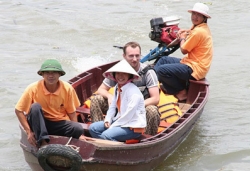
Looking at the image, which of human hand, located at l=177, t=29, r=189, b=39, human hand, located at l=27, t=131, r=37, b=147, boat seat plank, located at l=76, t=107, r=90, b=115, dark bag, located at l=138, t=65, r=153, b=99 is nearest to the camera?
human hand, located at l=27, t=131, r=37, b=147

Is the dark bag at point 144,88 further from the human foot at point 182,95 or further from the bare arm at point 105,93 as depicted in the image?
the human foot at point 182,95

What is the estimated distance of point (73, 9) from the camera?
717 inches

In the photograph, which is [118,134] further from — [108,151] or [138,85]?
[138,85]

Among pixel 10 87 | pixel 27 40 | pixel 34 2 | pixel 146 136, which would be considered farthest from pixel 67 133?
pixel 34 2

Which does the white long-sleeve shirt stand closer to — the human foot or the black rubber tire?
the black rubber tire

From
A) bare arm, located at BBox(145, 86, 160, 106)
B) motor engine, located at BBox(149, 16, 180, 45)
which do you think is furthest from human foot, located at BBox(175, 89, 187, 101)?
bare arm, located at BBox(145, 86, 160, 106)

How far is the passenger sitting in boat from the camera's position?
23.4 ft

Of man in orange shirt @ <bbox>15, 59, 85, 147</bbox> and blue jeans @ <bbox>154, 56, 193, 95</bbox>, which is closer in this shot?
man in orange shirt @ <bbox>15, 59, 85, 147</bbox>

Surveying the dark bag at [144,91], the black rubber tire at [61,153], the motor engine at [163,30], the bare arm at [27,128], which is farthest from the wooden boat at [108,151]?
the motor engine at [163,30]

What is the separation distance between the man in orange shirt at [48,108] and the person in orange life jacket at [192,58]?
264 cm

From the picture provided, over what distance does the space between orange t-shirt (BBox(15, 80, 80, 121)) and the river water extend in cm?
183

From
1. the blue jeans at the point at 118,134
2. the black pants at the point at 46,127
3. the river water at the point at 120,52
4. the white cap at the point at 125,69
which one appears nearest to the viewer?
the black pants at the point at 46,127

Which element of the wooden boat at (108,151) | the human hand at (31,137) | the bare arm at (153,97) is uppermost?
the bare arm at (153,97)

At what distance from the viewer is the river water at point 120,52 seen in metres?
8.73
